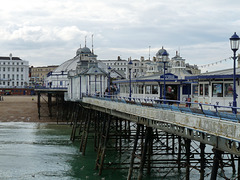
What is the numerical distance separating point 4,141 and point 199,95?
71.2 feet

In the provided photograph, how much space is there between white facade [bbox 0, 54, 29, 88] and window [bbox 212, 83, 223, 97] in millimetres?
130899

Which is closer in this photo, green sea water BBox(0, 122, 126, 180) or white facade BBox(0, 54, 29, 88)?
green sea water BBox(0, 122, 126, 180)

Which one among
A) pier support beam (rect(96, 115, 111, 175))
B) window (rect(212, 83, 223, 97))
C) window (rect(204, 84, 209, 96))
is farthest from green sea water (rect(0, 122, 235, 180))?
window (rect(212, 83, 223, 97))

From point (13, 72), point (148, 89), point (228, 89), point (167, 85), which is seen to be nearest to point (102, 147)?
point (167, 85)

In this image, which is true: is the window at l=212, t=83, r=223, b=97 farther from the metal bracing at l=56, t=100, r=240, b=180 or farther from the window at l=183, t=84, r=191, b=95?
the window at l=183, t=84, r=191, b=95

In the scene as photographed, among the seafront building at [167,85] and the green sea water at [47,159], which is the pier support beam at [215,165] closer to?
the seafront building at [167,85]

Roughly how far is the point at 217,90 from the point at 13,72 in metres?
134

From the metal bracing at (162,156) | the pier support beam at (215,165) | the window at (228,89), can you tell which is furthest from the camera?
the window at (228,89)

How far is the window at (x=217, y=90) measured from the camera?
20.4 meters

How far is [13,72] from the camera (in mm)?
147375

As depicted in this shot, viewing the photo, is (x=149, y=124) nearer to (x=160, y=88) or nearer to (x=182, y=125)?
(x=182, y=125)

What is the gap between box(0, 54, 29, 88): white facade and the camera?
146 m

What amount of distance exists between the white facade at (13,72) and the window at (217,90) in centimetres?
13090

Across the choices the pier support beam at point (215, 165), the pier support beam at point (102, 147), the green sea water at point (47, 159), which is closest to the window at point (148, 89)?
the green sea water at point (47, 159)
